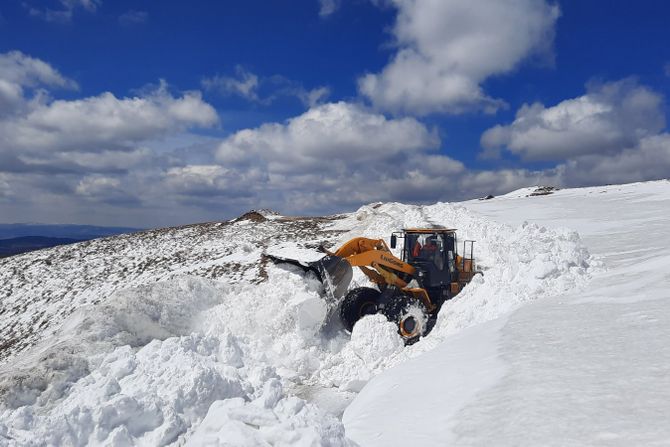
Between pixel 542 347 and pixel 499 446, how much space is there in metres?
2.16

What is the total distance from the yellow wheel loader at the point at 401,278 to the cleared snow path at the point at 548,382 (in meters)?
2.88

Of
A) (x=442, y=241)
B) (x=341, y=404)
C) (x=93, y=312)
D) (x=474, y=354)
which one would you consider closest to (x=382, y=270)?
(x=442, y=241)

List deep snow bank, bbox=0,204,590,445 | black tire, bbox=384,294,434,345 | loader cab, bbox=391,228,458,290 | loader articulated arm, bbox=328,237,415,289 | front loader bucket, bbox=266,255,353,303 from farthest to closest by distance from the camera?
loader cab, bbox=391,228,458,290, loader articulated arm, bbox=328,237,415,289, front loader bucket, bbox=266,255,353,303, black tire, bbox=384,294,434,345, deep snow bank, bbox=0,204,590,445

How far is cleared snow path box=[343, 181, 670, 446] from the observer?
3654 millimetres

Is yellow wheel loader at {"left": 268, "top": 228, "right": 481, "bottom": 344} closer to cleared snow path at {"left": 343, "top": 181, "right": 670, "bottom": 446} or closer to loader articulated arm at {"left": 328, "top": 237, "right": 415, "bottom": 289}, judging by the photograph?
loader articulated arm at {"left": 328, "top": 237, "right": 415, "bottom": 289}

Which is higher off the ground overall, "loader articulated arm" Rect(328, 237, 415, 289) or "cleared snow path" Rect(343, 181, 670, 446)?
"loader articulated arm" Rect(328, 237, 415, 289)

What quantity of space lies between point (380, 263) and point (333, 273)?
111cm

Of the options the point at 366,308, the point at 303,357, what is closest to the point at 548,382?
the point at 303,357

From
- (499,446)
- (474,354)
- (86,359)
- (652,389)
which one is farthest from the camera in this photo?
(86,359)

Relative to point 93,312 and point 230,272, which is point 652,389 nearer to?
point 93,312

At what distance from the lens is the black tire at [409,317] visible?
9984 millimetres

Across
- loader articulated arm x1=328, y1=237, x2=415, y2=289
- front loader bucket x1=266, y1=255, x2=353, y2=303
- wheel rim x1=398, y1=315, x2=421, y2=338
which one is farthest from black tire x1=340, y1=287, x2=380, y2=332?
wheel rim x1=398, y1=315, x2=421, y2=338

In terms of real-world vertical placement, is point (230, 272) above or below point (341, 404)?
above

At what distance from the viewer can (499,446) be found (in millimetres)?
3572
